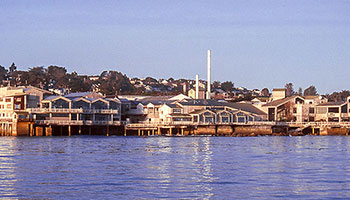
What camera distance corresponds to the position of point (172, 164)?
46.3 meters

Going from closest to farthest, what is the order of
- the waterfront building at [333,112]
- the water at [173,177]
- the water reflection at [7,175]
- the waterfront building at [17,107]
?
the water at [173,177], the water reflection at [7,175], the waterfront building at [17,107], the waterfront building at [333,112]

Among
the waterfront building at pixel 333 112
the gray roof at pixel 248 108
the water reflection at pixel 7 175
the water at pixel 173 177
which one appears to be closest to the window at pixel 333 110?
the waterfront building at pixel 333 112

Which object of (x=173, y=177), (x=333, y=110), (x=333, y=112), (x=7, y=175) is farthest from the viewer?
(x=333, y=110)

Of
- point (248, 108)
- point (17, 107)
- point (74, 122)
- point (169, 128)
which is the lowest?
point (169, 128)

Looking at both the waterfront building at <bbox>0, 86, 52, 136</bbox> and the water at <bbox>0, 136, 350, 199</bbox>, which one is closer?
the water at <bbox>0, 136, 350, 199</bbox>

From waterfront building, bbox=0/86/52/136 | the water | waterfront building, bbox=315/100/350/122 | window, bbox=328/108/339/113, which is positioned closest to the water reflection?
the water

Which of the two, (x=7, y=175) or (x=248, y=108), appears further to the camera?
(x=248, y=108)

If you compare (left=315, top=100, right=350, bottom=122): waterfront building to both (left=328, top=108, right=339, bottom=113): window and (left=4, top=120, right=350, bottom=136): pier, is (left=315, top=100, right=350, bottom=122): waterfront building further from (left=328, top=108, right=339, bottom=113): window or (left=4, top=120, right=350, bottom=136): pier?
(left=4, top=120, right=350, bottom=136): pier

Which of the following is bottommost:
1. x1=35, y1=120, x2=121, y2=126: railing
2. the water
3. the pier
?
the water

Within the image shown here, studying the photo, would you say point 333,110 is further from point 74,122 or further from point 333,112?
point 74,122

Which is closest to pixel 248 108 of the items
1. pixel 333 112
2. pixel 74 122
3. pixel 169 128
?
pixel 333 112

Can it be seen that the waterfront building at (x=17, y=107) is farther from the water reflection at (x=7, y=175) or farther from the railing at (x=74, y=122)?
the water reflection at (x=7, y=175)

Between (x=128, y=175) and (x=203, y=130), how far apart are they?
75902mm

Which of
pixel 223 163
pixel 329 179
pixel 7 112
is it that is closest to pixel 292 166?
pixel 223 163
